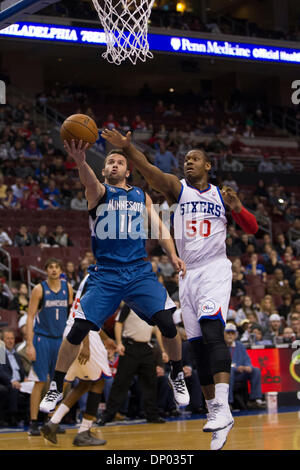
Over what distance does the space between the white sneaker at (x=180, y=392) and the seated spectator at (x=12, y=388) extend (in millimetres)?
4034

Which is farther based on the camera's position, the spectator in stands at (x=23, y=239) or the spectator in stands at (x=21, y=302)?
the spectator in stands at (x=23, y=239)

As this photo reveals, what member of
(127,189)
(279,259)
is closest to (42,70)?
(279,259)

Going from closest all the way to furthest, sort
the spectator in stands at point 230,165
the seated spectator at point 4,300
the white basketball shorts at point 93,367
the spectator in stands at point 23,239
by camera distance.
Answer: the white basketball shorts at point 93,367 < the seated spectator at point 4,300 < the spectator in stands at point 23,239 < the spectator in stands at point 230,165

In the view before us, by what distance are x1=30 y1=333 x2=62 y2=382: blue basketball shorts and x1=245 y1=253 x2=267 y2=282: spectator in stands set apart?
7711mm

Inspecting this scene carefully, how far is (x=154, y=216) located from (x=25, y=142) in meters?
13.2

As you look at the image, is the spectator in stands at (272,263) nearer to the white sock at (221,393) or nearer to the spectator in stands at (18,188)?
the spectator in stands at (18,188)

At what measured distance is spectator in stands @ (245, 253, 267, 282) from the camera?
53.4ft

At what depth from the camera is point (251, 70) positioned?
27156mm

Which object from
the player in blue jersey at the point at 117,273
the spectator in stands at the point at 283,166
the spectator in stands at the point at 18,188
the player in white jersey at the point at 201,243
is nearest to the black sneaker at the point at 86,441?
the player in blue jersey at the point at 117,273

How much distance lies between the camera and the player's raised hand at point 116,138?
581 centimetres

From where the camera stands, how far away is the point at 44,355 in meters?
9.25

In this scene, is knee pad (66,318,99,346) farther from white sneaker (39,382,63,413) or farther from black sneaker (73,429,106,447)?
black sneaker (73,429,106,447)

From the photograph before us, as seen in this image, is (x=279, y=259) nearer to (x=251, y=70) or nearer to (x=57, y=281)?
(x=57, y=281)

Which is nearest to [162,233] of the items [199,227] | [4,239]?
[199,227]
